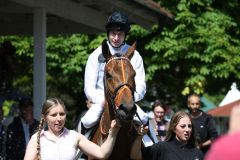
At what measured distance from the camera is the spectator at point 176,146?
22.9ft

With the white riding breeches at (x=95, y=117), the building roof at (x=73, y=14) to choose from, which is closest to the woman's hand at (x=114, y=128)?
the white riding breeches at (x=95, y=117)

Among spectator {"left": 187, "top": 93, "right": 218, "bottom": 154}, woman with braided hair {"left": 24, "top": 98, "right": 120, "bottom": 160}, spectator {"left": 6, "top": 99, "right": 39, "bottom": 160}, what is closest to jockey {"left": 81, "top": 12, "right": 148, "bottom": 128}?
woman with braided hair {"left": 24, "top": 98, "right": 120, "bottom": 160}

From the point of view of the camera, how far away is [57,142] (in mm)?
5848

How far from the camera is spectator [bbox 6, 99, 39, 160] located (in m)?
11.2

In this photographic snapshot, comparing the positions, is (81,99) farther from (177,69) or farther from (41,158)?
(41,158)

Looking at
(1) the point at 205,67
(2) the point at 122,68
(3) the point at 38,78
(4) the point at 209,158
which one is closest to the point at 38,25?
(3) the point at 38,78

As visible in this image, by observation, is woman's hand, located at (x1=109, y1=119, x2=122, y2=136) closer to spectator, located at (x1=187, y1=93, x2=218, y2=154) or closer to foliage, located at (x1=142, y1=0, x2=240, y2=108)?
spectator, located at (x1=187, y1=93, x2=218, y2=154)

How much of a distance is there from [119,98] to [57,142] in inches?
31.9

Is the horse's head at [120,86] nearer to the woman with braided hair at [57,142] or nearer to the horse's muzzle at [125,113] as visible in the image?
the horse's muzzle at [125,113]

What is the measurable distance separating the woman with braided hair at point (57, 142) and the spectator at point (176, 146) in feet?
3.59

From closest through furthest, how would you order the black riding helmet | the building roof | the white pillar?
the black riding helmet < the white pillar < the building roof

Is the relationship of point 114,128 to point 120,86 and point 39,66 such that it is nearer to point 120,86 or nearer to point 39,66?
point 120,86

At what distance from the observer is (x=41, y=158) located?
18.8 feet

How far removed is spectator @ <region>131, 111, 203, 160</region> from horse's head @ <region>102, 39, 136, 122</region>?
473 millimetres
